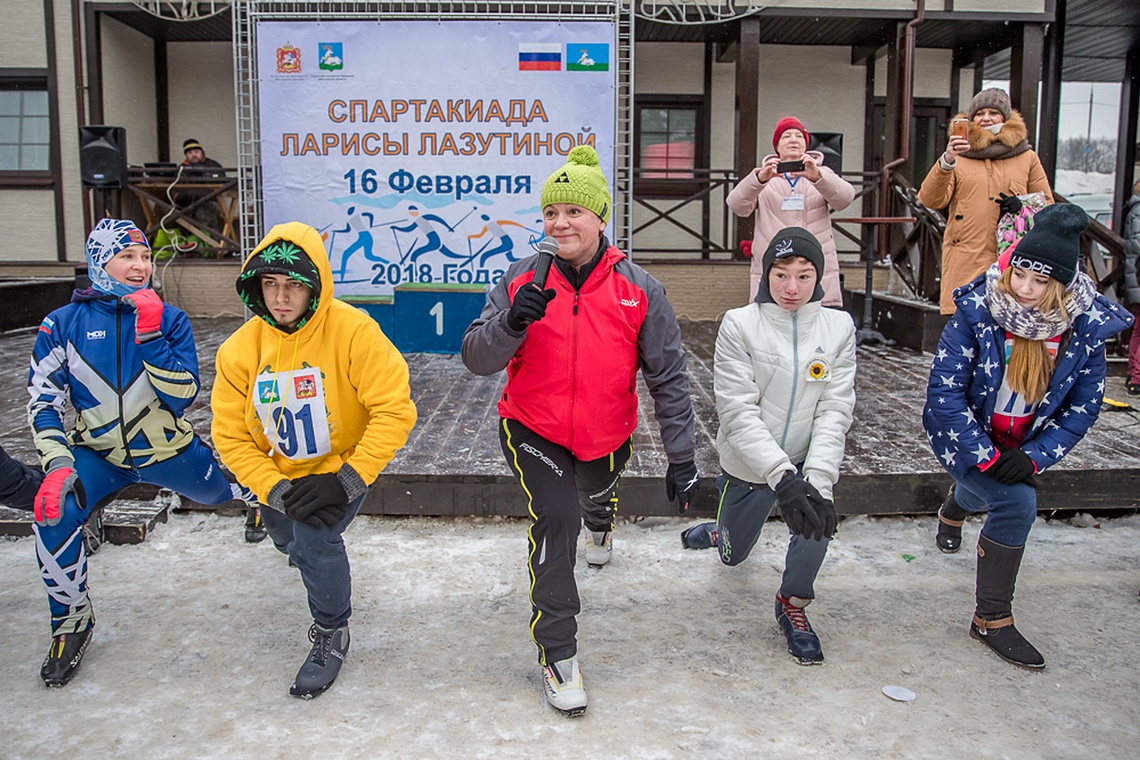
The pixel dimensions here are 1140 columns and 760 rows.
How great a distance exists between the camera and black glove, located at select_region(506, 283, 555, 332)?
107 inches

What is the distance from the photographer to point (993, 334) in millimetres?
3266

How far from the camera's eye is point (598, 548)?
3.92 m

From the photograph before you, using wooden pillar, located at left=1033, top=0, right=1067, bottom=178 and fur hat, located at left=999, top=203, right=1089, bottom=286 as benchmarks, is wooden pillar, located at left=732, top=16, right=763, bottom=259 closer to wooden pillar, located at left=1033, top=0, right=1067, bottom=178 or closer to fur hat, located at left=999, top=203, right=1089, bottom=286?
wooden pillar, located at left=1033, top=0, right=1067, bottom=178

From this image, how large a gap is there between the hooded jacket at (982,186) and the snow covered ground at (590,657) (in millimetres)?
2278

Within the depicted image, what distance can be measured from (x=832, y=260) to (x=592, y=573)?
274 centimetres

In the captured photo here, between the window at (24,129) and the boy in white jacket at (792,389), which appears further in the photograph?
the window at (24,129)

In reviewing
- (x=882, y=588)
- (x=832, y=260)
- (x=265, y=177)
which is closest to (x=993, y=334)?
(x=882, y=588)

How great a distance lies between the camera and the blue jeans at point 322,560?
2.93m

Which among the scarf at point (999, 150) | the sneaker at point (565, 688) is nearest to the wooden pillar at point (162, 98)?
the scarf at point (999, 150)

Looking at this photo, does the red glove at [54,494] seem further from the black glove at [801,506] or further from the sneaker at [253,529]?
the black glove at [801,506]

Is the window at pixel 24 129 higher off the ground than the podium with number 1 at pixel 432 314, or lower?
higher

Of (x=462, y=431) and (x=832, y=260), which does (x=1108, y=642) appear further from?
(x=462, y=431)

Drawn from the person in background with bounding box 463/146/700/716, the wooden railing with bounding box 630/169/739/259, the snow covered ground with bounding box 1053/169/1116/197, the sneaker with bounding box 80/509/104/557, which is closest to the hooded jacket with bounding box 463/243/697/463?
the person in background with bounding box 463/146/700/716

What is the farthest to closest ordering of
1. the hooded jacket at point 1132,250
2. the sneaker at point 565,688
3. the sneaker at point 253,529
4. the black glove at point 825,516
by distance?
the hooded jacket at point 1132,250, the sneaker at point 253,529, the black glove at point 825,516, the sneaker at point 565,688
